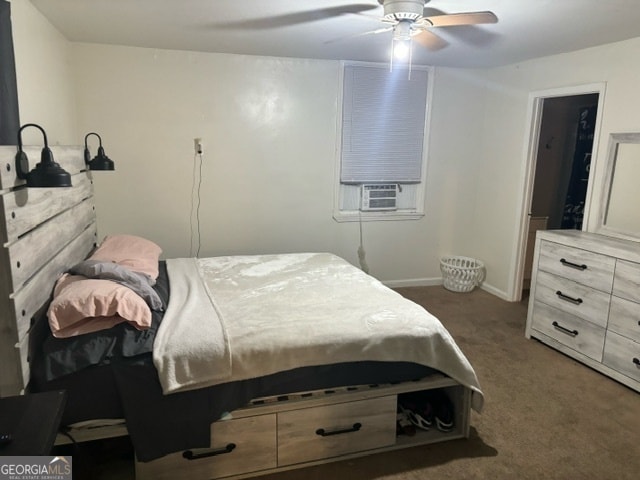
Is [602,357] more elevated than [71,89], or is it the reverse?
[71,89]

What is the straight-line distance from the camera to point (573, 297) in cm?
315

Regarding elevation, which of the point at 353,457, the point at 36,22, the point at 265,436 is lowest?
the point at 353,457

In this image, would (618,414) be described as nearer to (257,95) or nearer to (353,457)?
(353,457)

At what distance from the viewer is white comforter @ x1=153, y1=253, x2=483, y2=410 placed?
1922mm

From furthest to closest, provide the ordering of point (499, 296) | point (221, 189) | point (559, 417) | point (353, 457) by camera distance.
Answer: point (499, 296), point (221, 189), point (559, 417), point (353, 457)

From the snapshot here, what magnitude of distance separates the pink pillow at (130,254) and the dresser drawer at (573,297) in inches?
110

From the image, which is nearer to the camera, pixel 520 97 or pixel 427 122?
pixel 520 97

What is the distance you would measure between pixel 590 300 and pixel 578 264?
26cm

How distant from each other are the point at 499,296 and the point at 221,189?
2.91 meters

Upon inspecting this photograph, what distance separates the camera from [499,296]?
4.46 m

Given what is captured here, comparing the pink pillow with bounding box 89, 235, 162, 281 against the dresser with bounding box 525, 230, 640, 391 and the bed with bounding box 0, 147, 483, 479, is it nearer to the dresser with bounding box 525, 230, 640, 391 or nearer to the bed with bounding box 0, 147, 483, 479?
the bed with bounding box 0, 147, 483, 479

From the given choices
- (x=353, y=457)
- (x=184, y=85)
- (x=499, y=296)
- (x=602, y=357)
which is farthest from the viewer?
(x=499, y=296)

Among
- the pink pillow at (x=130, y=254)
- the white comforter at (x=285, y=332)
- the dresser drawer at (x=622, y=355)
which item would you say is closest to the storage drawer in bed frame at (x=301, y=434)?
the white comforter at (x=285, y=332)

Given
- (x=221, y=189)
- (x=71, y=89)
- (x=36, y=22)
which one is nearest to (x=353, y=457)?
(x=221, y=189)
